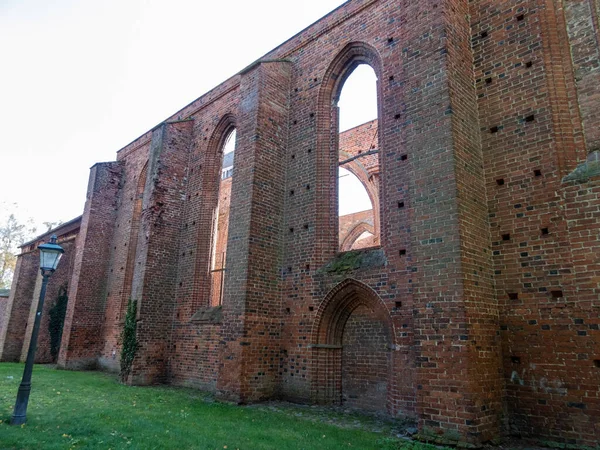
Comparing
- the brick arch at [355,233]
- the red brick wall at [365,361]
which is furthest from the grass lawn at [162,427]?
the brick arch at [355,233]

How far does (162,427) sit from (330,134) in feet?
22.5

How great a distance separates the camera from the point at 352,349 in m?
8.28

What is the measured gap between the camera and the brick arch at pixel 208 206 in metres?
11.9

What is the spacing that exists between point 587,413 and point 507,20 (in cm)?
628

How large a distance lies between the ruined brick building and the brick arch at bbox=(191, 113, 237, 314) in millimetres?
65

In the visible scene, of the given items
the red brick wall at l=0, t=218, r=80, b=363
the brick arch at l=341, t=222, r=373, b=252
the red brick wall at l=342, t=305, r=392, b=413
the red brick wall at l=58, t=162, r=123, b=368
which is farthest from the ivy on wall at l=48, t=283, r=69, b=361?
the red brick wall at l=342, t=305, r=392, b=413

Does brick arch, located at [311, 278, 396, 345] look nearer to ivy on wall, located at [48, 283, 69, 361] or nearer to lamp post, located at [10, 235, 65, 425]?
lamp post, located at [10, 235, 65, 425]

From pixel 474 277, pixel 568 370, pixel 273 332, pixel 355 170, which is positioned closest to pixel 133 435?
pixel 273 332

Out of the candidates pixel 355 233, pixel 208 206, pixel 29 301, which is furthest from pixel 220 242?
pixel 29 301

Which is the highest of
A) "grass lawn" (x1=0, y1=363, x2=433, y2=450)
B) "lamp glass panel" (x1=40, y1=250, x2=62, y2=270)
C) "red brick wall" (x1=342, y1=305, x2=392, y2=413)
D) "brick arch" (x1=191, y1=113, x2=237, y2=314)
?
"brick arch" (x1=191, y1=113, x2=237, y2=314)

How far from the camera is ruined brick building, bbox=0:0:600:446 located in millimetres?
5832

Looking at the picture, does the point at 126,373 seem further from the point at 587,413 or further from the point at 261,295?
the point at 587,413

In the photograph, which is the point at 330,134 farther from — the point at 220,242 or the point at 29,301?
the point at 29,301

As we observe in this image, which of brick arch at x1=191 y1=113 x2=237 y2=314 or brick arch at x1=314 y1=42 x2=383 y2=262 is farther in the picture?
brick arch at x1=191 y1=113 x2=237 y2=314
